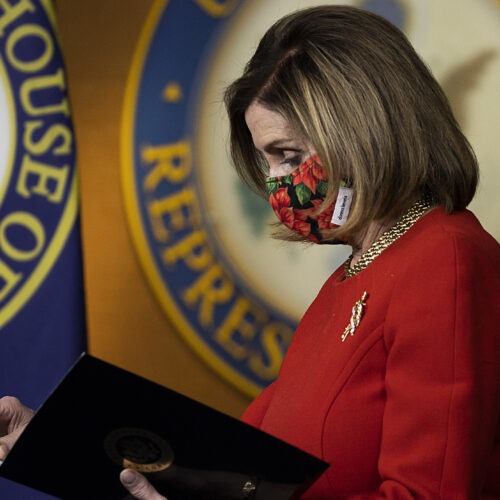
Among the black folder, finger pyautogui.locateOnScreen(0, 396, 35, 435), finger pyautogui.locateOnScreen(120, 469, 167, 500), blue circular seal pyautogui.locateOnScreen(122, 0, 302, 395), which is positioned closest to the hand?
finger pyautogui.locateOnScreen(0, 396, 35, 435)

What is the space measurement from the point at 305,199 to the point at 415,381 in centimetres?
37

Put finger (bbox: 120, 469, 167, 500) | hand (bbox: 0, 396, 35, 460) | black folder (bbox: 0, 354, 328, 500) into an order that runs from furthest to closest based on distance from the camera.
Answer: hand (bbox: 0, 396, 35, 460)
finger (bbox: 120, 469, 167, 500)
black folder (bbox: 0, 354, 328, 500)

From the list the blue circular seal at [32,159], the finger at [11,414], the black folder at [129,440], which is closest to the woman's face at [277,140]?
the black folder at [129,440]

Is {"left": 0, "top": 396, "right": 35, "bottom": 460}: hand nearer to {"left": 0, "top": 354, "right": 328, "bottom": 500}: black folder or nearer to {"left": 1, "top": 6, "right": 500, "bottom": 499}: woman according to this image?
{"left": 0, "top": 354, "right": 328, "bottom": 500}: black folder

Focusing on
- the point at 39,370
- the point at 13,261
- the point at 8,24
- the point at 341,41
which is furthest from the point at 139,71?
the point at 341,41

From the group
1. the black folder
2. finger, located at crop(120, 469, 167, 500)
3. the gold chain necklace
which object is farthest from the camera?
the gold chain necklace

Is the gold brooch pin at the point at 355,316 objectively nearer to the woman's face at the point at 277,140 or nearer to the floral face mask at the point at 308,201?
the floral face mask at the point at 308,201

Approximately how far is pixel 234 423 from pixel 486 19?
1570 millimetres

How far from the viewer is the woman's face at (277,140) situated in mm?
1485

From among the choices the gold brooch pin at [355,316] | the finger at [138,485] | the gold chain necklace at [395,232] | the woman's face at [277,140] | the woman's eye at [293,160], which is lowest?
the finger at [138,485]

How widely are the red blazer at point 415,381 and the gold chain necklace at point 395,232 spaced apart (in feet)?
0.06

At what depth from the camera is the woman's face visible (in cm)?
149

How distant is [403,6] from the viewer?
2.45m

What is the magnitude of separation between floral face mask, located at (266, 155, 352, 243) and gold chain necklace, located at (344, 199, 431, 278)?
2.5 inches
